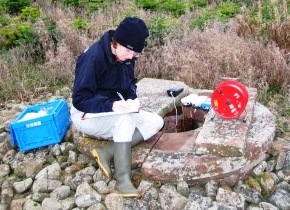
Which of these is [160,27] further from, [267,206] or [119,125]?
[267,206]

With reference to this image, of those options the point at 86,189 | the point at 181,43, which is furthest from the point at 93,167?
the point at 181,43

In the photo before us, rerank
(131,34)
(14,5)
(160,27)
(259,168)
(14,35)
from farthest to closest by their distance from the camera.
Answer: (14,5)
(14,35)
(160,27)
(259,168)
(131,34)

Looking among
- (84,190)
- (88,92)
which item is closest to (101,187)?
(84,190)

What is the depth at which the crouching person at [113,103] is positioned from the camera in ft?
10.8

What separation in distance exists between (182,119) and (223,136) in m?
0.96

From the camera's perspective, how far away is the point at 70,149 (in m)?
3.99

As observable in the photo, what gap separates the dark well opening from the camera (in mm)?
4277

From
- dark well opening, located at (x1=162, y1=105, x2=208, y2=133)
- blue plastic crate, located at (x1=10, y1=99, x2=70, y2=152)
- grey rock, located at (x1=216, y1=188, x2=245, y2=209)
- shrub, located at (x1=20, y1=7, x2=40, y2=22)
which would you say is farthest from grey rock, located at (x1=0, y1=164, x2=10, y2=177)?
shrub, located at (x1=20, y1=7, x2=40, y2=22)

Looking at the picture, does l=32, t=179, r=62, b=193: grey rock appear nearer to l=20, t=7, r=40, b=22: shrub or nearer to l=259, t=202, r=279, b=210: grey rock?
l=259, t=202, r=279, b=210: grey rock

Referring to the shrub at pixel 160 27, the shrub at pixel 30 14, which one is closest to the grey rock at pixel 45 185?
the shrub at pixel 160 27

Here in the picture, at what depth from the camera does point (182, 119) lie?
173 inches

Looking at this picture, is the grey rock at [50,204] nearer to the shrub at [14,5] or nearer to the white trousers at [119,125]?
the white trousers at [119,125]

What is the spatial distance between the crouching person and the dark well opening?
631 millimetres

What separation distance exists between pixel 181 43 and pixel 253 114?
2300mm
